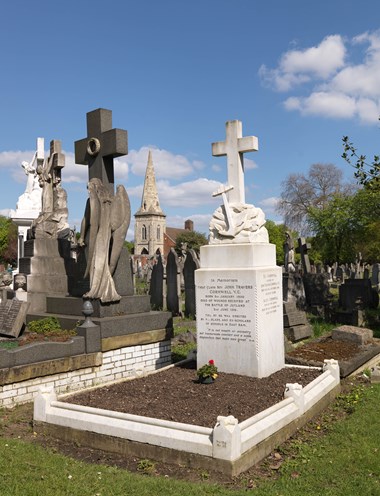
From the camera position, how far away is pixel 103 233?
9.55 meters

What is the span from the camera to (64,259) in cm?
1162

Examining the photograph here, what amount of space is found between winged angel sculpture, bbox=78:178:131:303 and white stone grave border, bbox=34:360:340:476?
3.25 meters

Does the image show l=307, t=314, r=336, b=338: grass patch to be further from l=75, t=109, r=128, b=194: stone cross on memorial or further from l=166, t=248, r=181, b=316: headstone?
l=75, t=109, r=128, b=194: stone cross on memorial

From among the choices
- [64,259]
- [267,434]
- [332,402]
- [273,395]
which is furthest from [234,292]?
[64,259]

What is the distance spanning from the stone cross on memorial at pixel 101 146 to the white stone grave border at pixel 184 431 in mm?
5370

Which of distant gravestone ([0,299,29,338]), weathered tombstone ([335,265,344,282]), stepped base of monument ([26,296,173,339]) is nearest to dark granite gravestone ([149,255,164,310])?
stepped base of monument ([26,296,173,339])

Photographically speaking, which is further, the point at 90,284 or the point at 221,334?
the point at 90,284

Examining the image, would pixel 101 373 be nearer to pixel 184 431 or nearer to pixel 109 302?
pixel 109 302

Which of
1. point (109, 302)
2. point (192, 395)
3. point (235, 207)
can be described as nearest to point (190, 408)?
point (192, 395)

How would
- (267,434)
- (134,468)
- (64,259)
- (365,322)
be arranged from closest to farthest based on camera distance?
(134,468) → (267,434) → (64,259) → (365,322)

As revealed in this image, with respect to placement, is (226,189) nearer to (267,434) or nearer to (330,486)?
(267,434)

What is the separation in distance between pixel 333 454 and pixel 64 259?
802 centimetres

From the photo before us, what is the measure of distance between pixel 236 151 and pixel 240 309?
279 cm

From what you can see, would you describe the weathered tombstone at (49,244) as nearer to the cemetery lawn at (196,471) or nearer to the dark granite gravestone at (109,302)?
the dark granite gravestone at (109,302)
